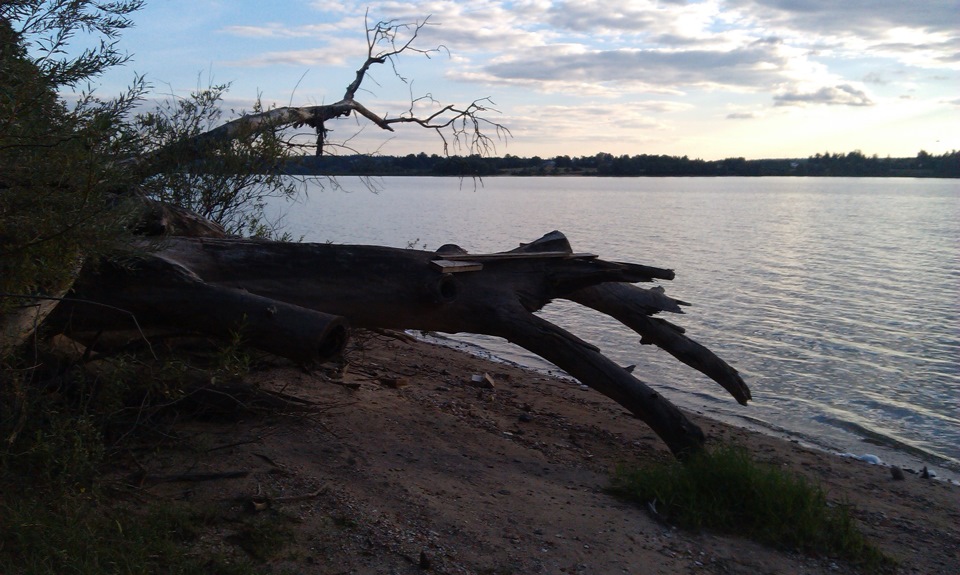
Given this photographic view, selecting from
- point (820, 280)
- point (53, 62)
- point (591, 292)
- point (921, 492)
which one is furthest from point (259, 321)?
point (820, 280)

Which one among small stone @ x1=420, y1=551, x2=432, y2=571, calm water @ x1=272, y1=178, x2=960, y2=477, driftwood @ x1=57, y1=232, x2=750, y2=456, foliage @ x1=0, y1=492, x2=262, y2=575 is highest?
driftwood @ x1=57, y1=232, x2=750, y2=456

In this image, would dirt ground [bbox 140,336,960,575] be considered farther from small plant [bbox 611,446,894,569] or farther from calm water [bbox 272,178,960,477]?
calm water [bbox 272,178,960,477]

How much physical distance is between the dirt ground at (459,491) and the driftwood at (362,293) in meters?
0.76

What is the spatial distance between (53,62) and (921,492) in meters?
7.58

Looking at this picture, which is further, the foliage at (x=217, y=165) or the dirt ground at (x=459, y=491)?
the foliage at (x=217, y=165)

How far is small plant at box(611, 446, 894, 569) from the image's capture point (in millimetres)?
5020

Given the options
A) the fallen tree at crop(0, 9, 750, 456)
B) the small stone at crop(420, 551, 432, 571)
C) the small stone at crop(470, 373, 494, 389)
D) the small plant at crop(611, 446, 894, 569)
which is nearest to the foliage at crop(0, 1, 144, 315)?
the fallen tree at crop(0, 9, 750, 456)

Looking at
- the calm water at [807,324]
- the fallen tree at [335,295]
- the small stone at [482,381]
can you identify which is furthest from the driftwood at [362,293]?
the calm water at [807,324]

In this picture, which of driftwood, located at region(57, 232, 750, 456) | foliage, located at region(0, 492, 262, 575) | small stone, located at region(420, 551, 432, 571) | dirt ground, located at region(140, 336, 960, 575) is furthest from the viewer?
driftwood, located at region(57, 232, 750, 456)

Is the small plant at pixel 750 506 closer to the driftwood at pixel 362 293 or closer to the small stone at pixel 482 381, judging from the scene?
the driftwood at pixel 362 293

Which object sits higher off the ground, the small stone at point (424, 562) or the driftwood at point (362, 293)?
the driftwood at point (362, 293)

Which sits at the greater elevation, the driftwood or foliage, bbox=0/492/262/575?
the driftwood

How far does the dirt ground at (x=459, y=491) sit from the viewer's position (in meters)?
4.36

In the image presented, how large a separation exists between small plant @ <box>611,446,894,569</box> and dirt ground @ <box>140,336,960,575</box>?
0.12m
